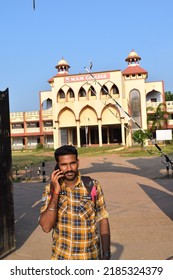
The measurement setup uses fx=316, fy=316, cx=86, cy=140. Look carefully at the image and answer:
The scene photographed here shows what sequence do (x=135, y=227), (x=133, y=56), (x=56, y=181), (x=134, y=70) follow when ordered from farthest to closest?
(x=133, y=56), (x=134, y=70), (x=135, y=227), (x=56, y=181)

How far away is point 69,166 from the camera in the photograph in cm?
230

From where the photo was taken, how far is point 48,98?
45938 mm

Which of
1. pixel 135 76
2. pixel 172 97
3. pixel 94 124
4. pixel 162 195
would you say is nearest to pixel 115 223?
pixel 162 195

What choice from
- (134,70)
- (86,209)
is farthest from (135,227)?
(134,70)

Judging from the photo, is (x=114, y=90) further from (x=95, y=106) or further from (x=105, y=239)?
(x=105, y=239)

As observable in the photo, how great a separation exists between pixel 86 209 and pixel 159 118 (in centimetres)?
3820

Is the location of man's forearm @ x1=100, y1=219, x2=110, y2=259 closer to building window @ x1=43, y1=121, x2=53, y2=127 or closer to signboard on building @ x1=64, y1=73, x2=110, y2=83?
signboard on building @ x1=64, y1=73, x2=110, y2=83

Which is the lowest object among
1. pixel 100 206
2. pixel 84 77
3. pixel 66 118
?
pixel 100 206

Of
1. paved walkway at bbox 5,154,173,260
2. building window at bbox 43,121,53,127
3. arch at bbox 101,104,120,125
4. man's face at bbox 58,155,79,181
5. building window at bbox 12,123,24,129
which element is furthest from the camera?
building window at bbox 12,123,24,129

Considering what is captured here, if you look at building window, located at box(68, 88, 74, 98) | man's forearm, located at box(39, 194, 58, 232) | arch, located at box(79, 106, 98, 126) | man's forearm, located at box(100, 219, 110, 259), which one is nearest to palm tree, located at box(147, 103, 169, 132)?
arch, located at box(79, 106, 98, 126)

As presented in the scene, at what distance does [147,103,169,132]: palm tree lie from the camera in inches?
1535

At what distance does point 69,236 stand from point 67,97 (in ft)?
127
